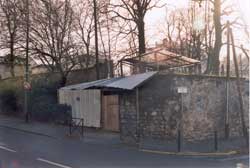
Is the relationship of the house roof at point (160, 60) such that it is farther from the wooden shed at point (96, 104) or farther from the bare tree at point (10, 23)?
the bare tree at point (10, 23)

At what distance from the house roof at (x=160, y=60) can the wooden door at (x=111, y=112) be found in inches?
89.3

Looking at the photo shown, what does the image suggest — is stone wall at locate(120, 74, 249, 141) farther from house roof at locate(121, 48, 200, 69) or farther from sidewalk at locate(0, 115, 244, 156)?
house roof at locate(121, 48, 200, 69)

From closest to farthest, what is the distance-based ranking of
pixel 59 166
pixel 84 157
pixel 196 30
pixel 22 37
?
pixel 59 166
pixel 84 157
pixel 22 37
pixel 196 30

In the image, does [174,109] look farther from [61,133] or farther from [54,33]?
[54,33]

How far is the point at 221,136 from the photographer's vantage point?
17.0 metres

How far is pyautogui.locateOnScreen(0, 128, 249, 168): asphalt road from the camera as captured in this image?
10.4 meters

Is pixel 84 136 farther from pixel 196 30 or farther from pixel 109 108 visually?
pixel 196 30

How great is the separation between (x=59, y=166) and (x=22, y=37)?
64.2 ft

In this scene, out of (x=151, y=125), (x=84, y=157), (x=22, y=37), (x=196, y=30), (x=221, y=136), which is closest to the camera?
(x=84, y=157)

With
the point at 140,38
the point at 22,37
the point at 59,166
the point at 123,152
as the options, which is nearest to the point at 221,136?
the point at 123,152

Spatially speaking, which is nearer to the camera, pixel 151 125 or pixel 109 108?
pixel 151 125

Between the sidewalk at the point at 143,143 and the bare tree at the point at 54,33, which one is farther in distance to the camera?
the bare tree at the point at 54,33

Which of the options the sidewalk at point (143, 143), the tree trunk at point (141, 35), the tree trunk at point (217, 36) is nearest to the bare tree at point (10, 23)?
the tree trunk at point (141, 35)

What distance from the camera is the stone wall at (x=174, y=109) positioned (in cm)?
1567
